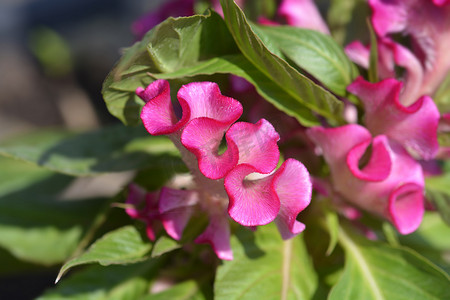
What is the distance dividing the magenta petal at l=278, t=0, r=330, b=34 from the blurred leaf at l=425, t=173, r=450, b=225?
260mm

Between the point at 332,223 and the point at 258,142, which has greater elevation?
the point at 258,142

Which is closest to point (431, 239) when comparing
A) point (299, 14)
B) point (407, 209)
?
point (407, 209)

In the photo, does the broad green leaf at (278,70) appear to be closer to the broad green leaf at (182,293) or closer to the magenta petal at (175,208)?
the magenta petal at (175,208)

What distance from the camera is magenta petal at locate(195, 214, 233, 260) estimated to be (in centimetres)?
56

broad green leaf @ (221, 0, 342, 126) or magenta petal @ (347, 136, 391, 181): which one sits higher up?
broad green leaf @ (221, 0, 342, 126)

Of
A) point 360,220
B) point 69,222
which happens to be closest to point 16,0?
point 69,222

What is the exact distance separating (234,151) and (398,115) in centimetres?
22

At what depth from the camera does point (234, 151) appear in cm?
46

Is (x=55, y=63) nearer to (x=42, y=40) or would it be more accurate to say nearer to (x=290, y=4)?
(x=42, y=40)

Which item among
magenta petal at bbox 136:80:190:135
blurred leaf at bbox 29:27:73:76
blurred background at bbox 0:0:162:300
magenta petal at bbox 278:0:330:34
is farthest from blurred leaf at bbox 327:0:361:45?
blurred leaf at bbox 29:27:73:76

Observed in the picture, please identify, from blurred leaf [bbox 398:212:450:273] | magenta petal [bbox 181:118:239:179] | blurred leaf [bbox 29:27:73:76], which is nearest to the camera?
magenta petal [bbox 181:118:239:179]

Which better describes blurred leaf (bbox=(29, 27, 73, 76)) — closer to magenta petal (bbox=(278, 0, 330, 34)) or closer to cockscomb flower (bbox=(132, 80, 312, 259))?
magenta petal (bbox=(278, 0, 330, 34))

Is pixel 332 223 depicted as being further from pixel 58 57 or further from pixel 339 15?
pixel 58 57

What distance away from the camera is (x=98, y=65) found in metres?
3.48
